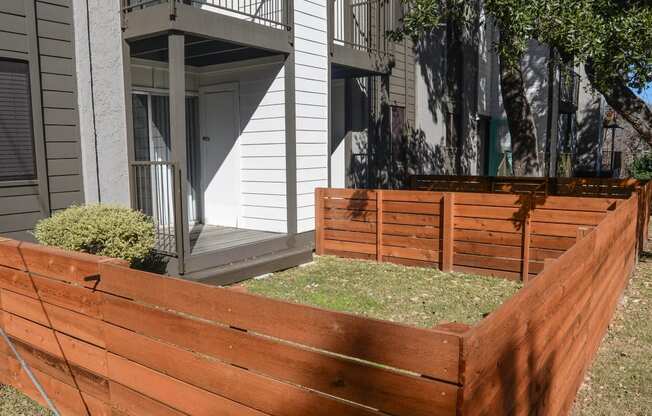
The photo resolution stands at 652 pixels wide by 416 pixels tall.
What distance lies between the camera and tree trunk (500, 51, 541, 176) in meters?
11.2

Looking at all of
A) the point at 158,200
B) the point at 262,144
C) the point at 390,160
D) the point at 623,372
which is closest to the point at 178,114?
the point at 158,200

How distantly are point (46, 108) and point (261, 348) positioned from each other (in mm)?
5486

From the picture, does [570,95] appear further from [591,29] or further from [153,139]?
[153,139]

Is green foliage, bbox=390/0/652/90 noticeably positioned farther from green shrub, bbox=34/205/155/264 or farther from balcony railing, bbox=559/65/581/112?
balcony railing, bbox=559/65/581/112

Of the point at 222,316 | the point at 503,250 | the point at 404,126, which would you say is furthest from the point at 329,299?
the point at 404,126

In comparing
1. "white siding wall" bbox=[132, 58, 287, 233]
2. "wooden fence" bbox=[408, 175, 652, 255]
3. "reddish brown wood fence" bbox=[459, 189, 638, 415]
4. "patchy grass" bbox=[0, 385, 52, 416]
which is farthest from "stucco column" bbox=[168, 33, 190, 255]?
"wooden fence" bbox=[408, 175, 652, 255]

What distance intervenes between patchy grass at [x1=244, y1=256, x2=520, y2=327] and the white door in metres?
1.84

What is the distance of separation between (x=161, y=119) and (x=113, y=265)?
6274 mm

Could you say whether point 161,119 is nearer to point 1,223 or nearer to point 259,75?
point 259,75

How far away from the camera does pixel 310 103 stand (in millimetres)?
8492

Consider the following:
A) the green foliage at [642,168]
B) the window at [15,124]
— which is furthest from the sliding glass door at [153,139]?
the green foliage at [642,168]

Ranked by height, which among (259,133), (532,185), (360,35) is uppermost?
(360,35)

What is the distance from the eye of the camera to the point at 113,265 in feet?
8.51

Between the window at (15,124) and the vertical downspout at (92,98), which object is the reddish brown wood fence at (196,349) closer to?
the window at (15,124)
